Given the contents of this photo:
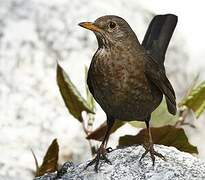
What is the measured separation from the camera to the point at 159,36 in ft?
17.6

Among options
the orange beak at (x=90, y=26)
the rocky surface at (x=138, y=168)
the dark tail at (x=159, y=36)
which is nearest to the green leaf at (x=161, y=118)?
the dark tail at (x=159, y=36)

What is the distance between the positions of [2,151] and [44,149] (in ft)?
1.04

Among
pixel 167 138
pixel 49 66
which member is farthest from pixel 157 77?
pixel 49 66

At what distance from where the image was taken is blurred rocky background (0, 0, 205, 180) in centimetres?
583

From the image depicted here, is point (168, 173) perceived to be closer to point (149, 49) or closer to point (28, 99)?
point (149, 49)

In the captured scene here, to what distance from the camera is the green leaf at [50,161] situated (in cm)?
498

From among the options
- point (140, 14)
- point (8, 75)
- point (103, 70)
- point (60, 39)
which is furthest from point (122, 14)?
point (103, 70)

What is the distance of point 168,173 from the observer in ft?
13.7

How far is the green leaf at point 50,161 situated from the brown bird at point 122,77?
423 mm

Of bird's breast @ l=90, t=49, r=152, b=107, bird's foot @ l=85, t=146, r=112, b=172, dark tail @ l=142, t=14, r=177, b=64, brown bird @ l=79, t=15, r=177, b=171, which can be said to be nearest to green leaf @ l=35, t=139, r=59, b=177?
brown bird @ l=79, t=15, r=177, b=171

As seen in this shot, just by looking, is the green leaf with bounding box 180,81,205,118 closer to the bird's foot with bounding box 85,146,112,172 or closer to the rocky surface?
the rocky surface

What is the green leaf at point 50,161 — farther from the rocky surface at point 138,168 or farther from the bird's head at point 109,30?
the bird's head at point 109,30

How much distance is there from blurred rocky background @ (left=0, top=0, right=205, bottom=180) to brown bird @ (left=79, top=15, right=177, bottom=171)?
118 cm

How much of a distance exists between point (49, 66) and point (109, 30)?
183 cm
